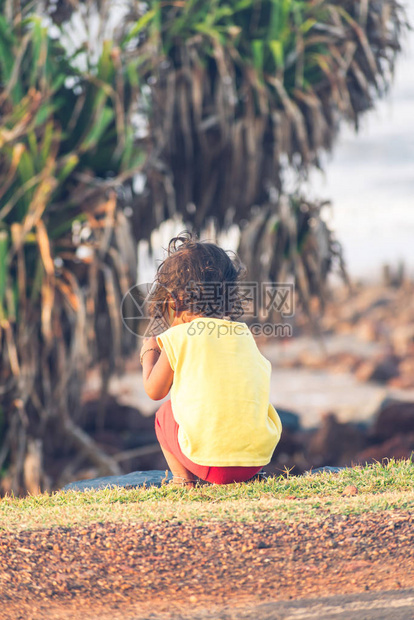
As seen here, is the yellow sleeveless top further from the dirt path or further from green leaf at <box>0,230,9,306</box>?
green leaf at <box>0,230,9,306</box>

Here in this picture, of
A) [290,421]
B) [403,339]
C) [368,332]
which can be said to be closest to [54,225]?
[290,421]

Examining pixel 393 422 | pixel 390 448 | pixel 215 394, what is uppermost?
pixel 215 394

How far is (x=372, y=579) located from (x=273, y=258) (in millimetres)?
4787

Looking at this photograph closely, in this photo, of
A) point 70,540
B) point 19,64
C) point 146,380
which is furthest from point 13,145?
point 70,540

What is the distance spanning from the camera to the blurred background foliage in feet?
18.7

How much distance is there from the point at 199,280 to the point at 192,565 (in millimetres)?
959

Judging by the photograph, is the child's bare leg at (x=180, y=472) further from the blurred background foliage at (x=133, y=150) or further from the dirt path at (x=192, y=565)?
the blurred background foliage at (x=133, y=150)

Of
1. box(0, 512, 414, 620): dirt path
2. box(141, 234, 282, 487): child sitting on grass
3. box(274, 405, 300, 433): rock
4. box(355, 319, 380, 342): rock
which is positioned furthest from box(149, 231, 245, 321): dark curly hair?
box(355, 319, 380, 342): rock

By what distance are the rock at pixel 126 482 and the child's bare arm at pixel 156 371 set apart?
46cm

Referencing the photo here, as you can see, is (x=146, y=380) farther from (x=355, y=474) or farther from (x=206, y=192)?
(x=206, y=192)

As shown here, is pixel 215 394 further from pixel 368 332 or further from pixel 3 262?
pixel 368 332

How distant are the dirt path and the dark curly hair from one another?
76cm

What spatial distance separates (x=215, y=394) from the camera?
2.58m

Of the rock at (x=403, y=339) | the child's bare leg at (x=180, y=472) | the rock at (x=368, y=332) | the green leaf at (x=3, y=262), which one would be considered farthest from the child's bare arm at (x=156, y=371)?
the rock at (x=368, y=332)
